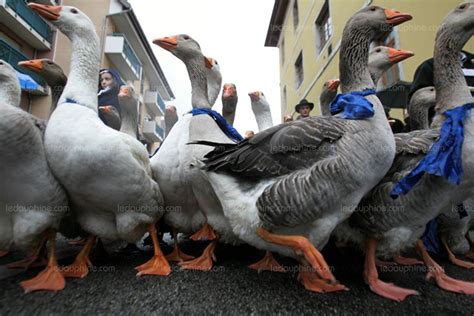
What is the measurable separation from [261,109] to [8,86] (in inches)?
134

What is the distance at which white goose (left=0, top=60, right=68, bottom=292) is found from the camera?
1839mm

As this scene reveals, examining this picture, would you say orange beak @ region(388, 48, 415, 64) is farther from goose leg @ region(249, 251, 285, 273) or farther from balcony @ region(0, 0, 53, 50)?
balcony @ region(0, 0, 53, 50)

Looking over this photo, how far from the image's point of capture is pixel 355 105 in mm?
1967

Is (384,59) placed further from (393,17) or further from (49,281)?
(49,281)

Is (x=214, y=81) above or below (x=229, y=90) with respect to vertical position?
above

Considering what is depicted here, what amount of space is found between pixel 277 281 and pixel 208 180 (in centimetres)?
101

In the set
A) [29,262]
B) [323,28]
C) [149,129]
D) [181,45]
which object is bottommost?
[149,129]

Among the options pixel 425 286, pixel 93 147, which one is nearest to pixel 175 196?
pixel 93 147

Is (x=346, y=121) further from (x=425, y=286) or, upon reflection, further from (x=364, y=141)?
(x=425, y=286)

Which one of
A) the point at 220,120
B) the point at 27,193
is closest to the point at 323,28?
the point at 220,120

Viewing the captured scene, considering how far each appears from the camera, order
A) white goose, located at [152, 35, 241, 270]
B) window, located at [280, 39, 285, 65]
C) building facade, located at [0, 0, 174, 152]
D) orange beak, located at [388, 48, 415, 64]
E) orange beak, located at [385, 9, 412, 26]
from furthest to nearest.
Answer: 1. window, located at [280, 39, 285, 65]
2. building facade, located at [0, 0, 174, 152]
3. orange beak, located at [388, 48, 415, 64]
4. white goose, located at [152, 35, 241, 270]
5. orange beak, located at [385, 9, 412, 26]

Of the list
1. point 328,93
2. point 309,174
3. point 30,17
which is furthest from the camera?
point 30,17

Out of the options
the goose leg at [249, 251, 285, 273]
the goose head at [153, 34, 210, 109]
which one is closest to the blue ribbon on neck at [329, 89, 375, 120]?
the goose leg at [249, 251, 285, 273]

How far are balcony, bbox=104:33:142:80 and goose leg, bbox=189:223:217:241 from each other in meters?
15.0
